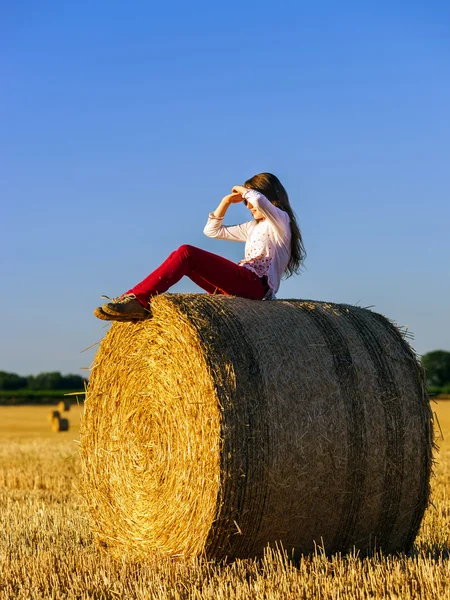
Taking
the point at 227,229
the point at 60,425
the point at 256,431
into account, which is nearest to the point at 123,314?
the point at 256,431

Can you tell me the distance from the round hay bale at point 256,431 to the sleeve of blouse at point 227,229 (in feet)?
2.95

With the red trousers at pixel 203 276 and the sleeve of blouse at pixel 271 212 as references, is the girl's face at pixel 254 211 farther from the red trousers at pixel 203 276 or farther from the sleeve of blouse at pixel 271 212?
the red trousers at pixel 203 276

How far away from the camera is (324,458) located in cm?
540

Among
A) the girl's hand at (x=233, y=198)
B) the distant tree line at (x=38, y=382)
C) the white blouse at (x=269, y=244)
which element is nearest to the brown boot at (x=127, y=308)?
the white blouse at (x=269, y=244)

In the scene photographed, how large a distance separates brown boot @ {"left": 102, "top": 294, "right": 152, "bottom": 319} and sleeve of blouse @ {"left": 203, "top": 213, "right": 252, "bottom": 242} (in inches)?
49.7

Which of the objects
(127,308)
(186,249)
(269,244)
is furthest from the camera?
(269,244)

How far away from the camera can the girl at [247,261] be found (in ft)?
19.0

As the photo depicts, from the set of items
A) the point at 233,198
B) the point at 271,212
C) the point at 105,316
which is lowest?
the point at 105,316

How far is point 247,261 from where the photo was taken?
6.28 meters

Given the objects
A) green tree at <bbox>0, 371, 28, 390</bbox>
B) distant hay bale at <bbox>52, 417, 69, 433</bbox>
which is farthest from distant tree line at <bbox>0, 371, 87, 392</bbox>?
distant hay bale at <bbox>52, 417, 69, 433</bbox>

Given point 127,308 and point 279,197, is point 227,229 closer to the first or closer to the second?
point 279,197

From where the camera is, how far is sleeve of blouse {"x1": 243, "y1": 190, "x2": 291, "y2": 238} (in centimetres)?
609

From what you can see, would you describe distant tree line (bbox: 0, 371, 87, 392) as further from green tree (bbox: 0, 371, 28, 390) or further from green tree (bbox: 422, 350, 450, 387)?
green tree (bbox: 422, 350, 450, 387)

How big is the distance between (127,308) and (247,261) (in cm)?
106
